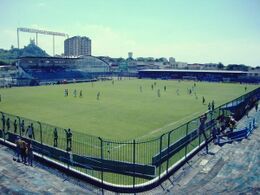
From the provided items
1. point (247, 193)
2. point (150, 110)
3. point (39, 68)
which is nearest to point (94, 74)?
point (39, 68)

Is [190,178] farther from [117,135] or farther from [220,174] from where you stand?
[117,135]

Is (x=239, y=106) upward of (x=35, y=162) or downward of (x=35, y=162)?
upward

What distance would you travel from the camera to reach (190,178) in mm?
14219

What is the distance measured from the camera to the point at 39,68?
95500 millimetres

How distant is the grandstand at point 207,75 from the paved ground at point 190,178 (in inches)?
3440

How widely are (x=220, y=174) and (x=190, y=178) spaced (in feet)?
5.60

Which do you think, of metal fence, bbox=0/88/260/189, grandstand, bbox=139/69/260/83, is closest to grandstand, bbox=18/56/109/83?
grandstand, bbox=139/69/260/83

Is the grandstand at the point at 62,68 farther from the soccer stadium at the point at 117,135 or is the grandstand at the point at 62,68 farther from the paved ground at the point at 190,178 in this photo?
the paved ground at the point at 190,178

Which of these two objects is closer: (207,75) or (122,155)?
(122,155)

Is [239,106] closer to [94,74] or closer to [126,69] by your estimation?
[94,74]

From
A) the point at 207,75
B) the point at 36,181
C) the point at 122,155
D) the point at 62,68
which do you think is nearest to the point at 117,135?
the point at 122,155

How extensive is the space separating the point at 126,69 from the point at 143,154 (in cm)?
12790

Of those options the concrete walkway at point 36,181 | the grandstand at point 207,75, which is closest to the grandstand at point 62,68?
the grandstand at point 207,75

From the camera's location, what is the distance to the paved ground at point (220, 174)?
42.3ft
